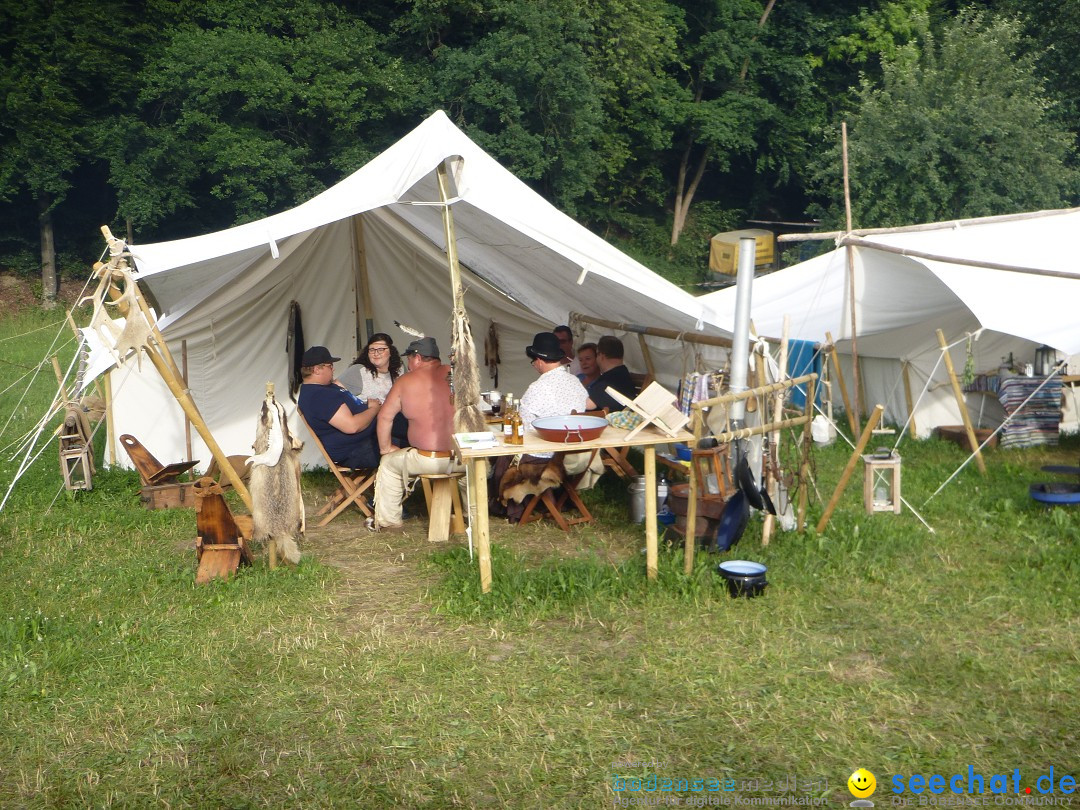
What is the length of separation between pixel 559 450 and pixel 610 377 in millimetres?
1950

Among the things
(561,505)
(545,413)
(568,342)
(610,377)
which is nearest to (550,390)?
(545,413)

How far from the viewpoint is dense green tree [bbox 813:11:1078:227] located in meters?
16.4

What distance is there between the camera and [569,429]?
450 cm

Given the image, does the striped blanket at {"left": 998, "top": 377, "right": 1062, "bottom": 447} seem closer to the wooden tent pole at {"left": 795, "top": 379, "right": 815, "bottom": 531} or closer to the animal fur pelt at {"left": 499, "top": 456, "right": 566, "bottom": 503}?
the wooden tent pole at {"left": 795, "top": 379, "right": 815, "bottom": 531}

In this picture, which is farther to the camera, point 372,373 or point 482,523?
point 372,373

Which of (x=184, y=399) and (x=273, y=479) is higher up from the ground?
(x=184, y=399)

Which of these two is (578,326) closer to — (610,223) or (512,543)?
(512,543)

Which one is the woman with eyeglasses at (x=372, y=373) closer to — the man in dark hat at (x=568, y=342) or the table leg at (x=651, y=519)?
the man in dark hat at (x=568, y=342)

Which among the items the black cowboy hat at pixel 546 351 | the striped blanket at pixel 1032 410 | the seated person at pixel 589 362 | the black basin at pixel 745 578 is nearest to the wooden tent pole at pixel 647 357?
the seated person at pixel 589 362

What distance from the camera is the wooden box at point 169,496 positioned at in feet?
20.1

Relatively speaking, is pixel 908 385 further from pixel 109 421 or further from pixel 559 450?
pixel 109 421

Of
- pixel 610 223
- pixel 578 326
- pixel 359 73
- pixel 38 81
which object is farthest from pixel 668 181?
pixel 578 326

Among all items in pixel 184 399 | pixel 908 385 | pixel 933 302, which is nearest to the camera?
pixel 184 399

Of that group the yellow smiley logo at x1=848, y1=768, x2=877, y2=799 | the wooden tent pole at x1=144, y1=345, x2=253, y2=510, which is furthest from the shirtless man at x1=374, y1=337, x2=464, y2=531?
the yellow smiley logo at x1=848, y1=768, x2=877, y2=799
